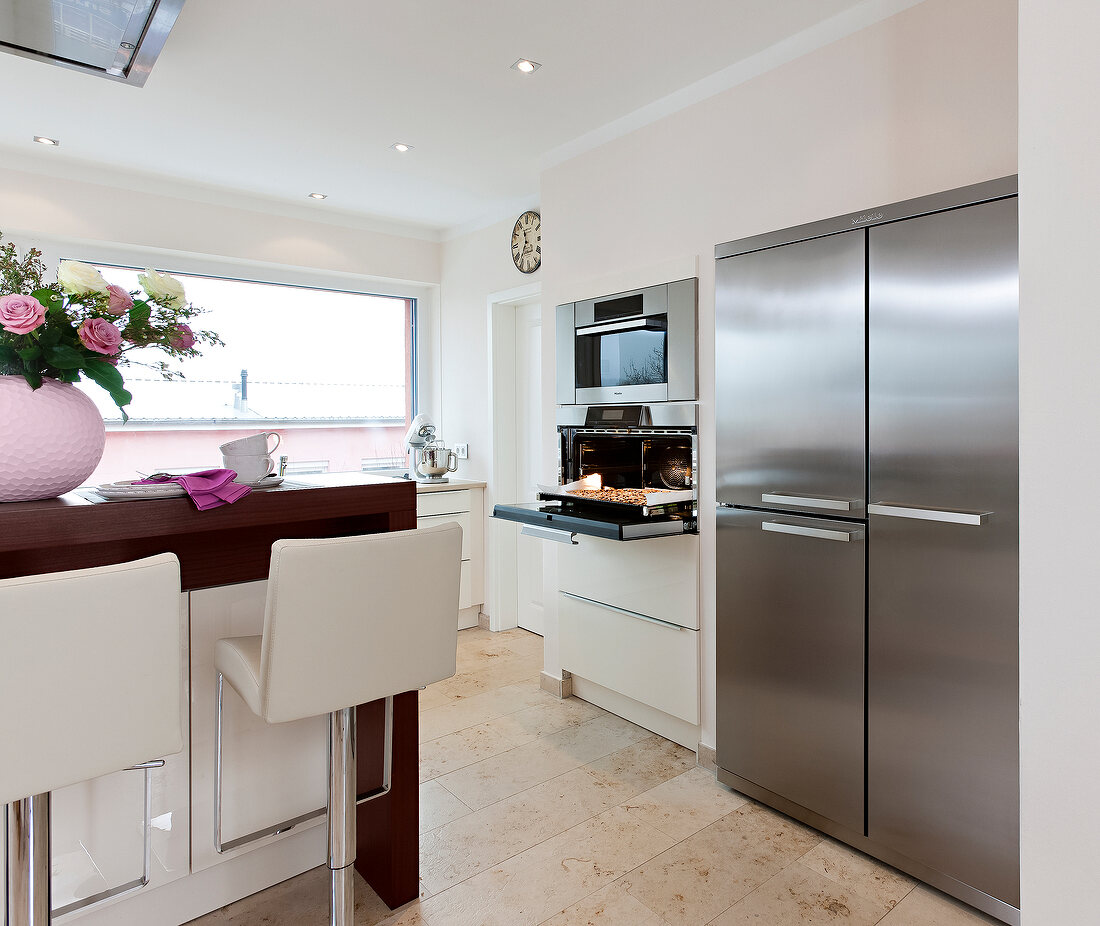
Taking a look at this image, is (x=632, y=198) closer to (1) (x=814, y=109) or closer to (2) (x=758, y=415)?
(1) (x=814, y=109)

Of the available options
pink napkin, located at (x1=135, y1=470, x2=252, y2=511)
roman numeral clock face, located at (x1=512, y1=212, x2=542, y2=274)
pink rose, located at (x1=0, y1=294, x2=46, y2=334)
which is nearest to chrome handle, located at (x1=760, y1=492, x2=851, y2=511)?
pink napkin, located at (x1=135, y1=470, x2=252, y2=511)

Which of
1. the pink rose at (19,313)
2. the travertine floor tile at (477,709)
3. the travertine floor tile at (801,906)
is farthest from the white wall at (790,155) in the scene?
the pink rose at (19,313)

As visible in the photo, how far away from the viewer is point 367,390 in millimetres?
4570

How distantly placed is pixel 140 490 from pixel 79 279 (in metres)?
0.43

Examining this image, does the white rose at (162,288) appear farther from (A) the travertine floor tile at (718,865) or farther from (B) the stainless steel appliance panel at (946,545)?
(A) the travertine floor tile at (718,865)

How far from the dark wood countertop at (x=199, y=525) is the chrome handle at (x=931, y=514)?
1.30 metres

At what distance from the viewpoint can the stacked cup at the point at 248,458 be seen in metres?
1.62

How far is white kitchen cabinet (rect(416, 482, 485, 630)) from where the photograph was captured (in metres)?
4.09

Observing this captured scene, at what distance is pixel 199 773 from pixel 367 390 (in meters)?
3.14

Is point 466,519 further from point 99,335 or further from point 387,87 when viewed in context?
point 99,335

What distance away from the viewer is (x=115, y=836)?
159 centimetres

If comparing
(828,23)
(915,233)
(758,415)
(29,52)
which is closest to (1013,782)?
(758,415)

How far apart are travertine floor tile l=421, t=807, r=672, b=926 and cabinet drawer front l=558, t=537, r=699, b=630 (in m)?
0.79

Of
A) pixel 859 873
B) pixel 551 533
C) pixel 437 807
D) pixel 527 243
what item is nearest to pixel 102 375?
pixel 551 533
